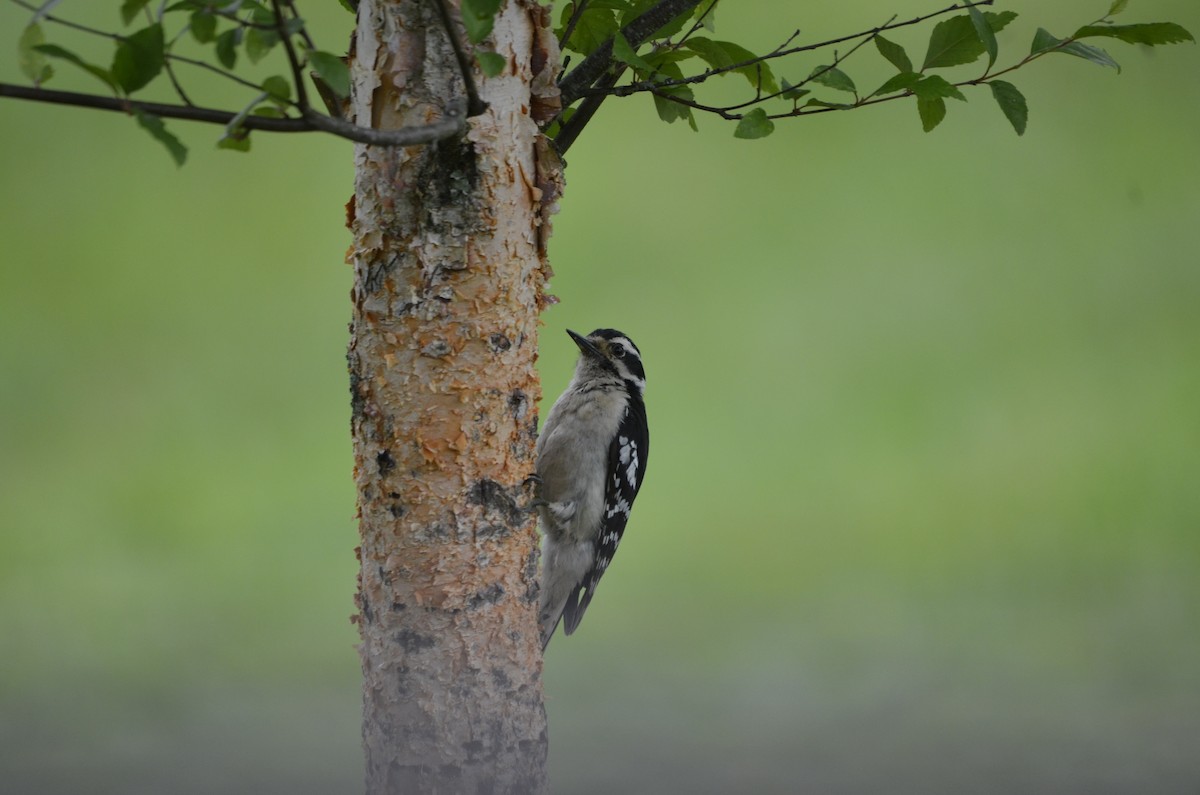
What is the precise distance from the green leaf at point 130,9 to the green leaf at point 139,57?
0.11 ft

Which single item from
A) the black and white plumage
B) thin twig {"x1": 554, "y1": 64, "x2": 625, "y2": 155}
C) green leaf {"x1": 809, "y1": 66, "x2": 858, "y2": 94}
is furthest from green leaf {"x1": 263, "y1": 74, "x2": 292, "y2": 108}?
the black and white plumage

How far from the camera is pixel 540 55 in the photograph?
4.84 feet

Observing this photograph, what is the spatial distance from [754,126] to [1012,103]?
1.05 feet

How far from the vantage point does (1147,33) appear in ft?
4.58

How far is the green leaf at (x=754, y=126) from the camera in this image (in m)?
1.50

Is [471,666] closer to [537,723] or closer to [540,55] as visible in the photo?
[537,723]

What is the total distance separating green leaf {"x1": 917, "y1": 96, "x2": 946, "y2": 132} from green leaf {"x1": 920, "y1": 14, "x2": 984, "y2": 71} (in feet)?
0.17

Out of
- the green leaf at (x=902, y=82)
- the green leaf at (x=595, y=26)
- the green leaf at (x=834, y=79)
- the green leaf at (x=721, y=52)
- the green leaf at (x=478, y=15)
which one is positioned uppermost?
the green leaf at (x=595, y=26)

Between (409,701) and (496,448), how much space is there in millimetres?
323

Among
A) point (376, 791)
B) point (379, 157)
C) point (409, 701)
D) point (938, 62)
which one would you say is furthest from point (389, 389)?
point (938, 62)

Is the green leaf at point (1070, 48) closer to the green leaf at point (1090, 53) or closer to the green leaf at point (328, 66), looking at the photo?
the green leaf at point (1090, 53)

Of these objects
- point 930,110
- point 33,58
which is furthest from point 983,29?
point 33,58

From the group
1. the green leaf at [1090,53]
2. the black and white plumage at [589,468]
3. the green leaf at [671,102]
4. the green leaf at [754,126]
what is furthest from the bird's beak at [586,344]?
the green leaf at [1090,53]

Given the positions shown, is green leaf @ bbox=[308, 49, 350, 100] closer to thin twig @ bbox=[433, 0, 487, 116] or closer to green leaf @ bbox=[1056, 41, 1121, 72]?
thin twig @ bbox=[433, 0, 487, 116]
